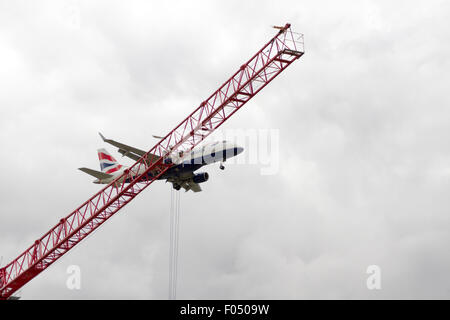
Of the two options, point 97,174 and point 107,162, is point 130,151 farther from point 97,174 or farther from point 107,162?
point 107,162

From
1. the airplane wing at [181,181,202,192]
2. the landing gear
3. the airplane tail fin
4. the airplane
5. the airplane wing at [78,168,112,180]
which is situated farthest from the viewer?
the airplane tail fin

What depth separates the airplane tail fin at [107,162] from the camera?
8806 cm

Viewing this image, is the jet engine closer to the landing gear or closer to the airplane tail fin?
the landing gear

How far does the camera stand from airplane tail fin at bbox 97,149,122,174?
8806 cm

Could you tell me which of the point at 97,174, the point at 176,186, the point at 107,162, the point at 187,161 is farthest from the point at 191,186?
the point at 107,162

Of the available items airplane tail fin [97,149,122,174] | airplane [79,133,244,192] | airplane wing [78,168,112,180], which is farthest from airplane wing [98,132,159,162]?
airplane tail fin [97,149,122,174]

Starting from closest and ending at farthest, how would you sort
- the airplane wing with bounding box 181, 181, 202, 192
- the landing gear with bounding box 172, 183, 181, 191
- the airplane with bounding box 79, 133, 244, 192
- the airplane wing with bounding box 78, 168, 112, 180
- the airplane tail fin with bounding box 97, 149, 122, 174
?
the airplane with bounding box 79, 133, 244, 192, the airplane wing with bounding box 78, 168, 112, 180, the landing gear with bounding box 172, 183, 181, 191, the airplane wing with bounding box 181, 181, 202, 192, the airplane tail fin with bounding box 97, 149, 122, 174

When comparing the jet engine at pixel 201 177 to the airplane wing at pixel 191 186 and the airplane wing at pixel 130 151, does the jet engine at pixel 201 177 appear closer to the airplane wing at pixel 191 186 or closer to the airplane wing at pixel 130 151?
the airplane wing at pixel 191 186

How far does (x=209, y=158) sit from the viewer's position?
228ft

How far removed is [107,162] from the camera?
8856cm

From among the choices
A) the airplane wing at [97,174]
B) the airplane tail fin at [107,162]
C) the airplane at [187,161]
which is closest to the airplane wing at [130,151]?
the airplane at [187,161]
